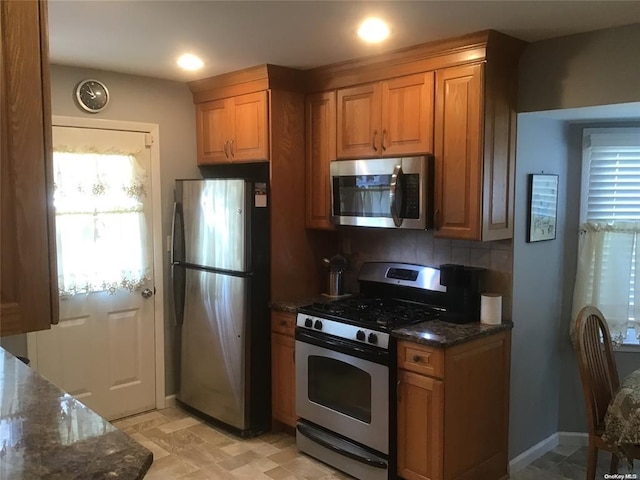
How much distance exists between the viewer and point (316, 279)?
4004 millimetres

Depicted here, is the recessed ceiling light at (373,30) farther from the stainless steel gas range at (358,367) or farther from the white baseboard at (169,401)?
the white baseboard at (169,401)

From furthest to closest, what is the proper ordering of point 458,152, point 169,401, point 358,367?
1. point 169,401
2. point 358,367
3. point 458,152

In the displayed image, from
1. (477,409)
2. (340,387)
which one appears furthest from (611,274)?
(340,387)

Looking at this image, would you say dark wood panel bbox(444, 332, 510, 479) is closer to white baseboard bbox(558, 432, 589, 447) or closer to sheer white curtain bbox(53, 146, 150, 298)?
white baseboard bbox(558, 432, 589, 447)

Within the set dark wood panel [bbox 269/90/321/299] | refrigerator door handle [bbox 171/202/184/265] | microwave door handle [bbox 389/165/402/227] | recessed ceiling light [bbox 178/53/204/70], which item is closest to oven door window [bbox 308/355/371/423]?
dark wood panel [bbox 269/90/321/299]

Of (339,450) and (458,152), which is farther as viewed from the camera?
(339,450)

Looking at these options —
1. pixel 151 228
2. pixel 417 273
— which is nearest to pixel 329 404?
pixel 417 273

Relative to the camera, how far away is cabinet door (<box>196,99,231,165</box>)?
4043mm

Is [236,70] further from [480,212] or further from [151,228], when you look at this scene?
[480,212]

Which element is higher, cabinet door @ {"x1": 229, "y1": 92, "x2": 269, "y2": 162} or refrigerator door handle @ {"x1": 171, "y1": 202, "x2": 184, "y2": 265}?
cabinet door @ {"x1": 229, "y1": 92, "x2": 269, "y2": 162}

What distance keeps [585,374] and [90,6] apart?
2798 mm

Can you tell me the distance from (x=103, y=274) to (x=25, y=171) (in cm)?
283

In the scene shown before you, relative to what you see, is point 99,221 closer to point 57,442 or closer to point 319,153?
point 319,153

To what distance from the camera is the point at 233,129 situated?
13.0ft
